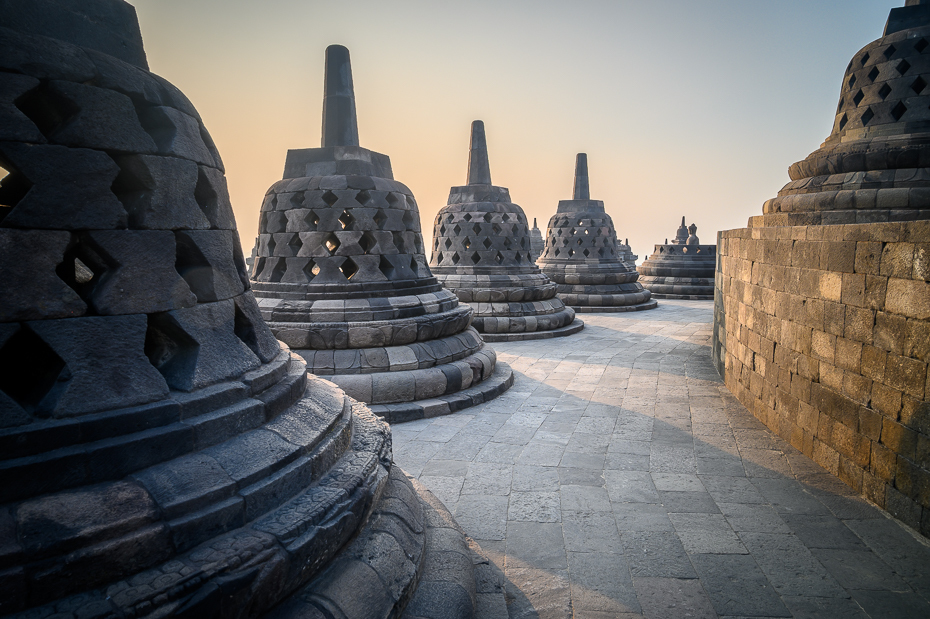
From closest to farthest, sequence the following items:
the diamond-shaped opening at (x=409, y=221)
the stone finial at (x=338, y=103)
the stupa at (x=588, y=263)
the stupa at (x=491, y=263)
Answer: the stone finial at (x=338, y=103) < the diamond-shaped opening at (x=409, y=221) < the stupa at (x=491, y=263) < the stupa at (x=588, y=263)

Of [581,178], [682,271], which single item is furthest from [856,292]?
[682,271]

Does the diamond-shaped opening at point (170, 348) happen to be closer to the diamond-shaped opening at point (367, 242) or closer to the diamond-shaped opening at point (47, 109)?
the diamond-shaped opening at point (47, 109)

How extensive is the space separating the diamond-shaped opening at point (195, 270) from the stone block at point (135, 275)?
14 centimetres

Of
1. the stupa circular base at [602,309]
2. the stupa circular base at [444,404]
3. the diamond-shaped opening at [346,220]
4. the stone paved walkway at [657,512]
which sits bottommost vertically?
the stone paved walkway at [657,512]

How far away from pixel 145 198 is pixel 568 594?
9.03ft

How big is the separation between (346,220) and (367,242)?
0.35 meters

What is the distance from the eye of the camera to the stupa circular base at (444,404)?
589cm

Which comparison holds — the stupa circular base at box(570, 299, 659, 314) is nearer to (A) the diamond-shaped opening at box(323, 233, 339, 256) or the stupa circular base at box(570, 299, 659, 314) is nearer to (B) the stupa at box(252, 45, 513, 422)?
(B) the stupa at box(252, 45, 513, 422)

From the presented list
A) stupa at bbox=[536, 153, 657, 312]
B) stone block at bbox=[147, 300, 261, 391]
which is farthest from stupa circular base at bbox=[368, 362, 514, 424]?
stupa at bbox=[536, 153, 657, 312]

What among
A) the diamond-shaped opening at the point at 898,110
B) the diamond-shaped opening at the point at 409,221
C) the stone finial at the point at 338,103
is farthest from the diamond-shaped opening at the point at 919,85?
the stone finial at the point at 338,103

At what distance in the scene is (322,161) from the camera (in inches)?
262

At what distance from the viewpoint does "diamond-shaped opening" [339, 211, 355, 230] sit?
21.2 feet

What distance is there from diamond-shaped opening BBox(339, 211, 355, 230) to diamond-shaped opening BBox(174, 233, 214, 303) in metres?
4.16

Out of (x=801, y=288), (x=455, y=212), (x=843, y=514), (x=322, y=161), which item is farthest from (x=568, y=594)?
(x=455, y=212)
